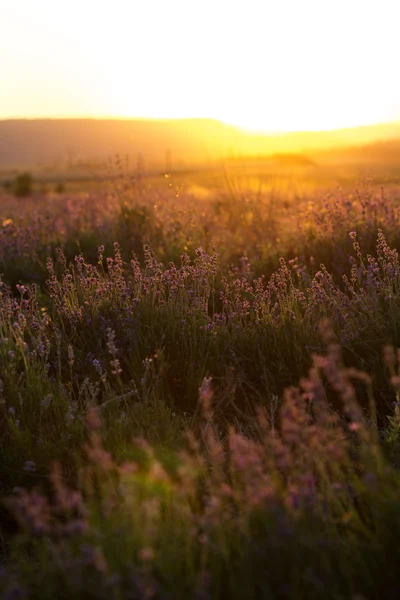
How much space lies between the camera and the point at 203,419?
327 cm

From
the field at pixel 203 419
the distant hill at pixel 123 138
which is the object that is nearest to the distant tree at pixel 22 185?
the field at pixel 203 419

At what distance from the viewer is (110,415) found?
2828mm

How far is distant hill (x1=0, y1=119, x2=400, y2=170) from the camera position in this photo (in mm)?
134625

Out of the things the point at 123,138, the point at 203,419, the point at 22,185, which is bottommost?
the point at 203,419

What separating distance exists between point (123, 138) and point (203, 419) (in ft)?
533

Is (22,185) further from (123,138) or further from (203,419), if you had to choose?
(123,138)

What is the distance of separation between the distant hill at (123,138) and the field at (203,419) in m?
122

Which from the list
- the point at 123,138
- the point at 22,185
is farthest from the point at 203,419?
the point at 123,138

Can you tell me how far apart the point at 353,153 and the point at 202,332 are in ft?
402

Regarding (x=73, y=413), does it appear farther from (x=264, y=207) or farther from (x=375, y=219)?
(x=264, y=207)

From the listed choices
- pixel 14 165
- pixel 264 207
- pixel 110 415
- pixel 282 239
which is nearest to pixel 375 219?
pixel 282 239

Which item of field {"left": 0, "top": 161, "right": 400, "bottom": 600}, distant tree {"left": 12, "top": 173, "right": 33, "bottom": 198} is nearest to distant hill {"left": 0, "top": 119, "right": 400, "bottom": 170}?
distant tree {"left": 12, "top": 173, "right": 33, "bottom": 198}

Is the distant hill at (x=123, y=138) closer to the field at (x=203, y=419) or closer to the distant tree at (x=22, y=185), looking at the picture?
the distant tree at (x=22, y=185)

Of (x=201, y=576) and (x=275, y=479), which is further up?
(x=275, y=479)
